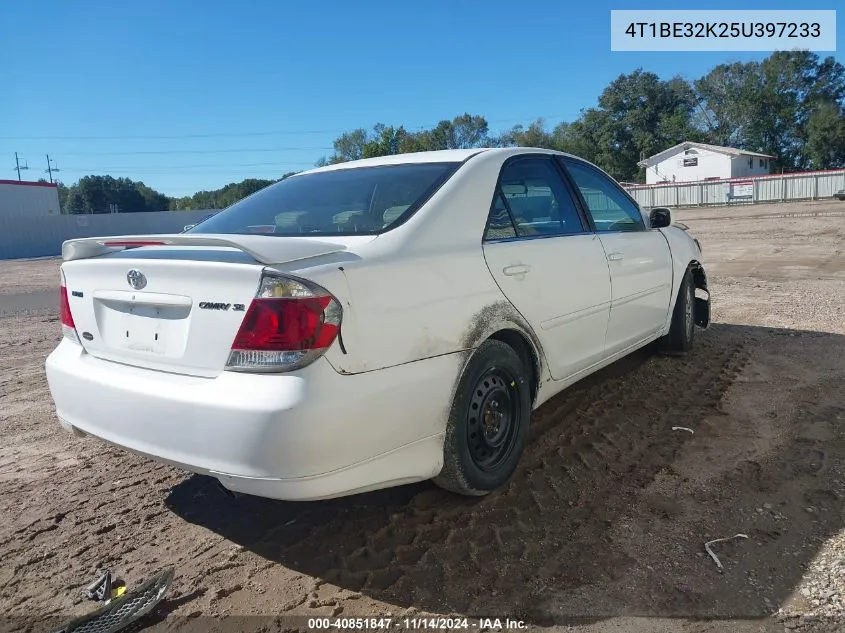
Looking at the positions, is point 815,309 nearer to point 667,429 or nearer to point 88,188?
point 667,429

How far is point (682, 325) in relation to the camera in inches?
212

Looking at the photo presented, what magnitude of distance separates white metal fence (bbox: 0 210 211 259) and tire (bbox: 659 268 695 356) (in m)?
30.7

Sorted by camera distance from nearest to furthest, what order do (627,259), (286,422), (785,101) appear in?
(286,422), (627,259), (785,101)

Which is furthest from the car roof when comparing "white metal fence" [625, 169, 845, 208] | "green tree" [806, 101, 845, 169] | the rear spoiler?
"green tree" [806, 101, 845, 169]

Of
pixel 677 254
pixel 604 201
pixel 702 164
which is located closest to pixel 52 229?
pixel 677 254

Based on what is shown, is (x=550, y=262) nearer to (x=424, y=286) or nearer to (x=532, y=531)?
(x=424, y=286)

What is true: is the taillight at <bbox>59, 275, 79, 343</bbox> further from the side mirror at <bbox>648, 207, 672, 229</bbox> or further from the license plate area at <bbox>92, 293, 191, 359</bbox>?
the side mirror at <bbox>648, 207, 672, 229</bbox>

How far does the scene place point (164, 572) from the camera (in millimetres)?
2629

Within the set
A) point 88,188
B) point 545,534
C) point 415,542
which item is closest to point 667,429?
point 545,534

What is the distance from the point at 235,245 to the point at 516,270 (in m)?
1.42

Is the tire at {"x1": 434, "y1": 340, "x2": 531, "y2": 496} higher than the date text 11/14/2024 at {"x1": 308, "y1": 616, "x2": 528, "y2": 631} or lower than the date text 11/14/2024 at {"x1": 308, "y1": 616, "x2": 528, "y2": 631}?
higher

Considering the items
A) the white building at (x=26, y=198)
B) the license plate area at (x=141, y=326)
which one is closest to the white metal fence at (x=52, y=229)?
the white building at (x=26, y=198)

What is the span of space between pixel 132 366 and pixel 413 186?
1.53 meters

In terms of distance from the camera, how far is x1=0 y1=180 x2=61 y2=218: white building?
43.8 metres
